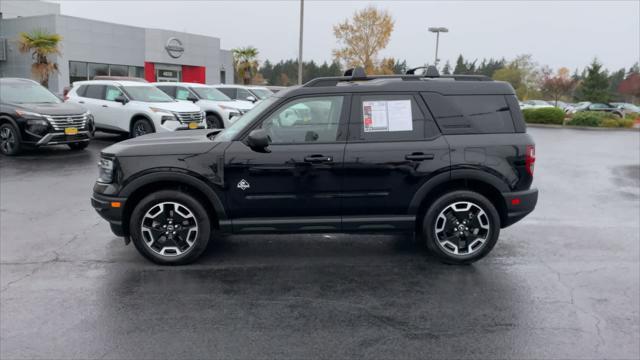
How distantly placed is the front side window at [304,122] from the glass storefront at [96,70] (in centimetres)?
3262

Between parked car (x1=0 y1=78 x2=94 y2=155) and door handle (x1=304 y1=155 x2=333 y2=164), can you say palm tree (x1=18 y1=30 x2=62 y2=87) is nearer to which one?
A: parked car (x1=0 y1=78 x2=94 y2=155)

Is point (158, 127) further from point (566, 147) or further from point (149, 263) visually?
point (566, 147)

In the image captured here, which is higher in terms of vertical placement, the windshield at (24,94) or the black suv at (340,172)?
the windshield at (24,94)

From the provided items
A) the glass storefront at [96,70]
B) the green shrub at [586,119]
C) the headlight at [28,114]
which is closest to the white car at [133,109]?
the headlight at [28,114]

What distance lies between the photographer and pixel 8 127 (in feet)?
40.3

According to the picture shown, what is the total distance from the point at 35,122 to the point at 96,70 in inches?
1016

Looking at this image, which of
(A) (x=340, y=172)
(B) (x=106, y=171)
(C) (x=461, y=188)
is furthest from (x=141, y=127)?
(C) (x=461, y=188)

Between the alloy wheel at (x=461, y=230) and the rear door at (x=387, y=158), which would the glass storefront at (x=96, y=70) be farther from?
the alloy wheel at (x=461, y=230)

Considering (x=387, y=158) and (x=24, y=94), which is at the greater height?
(x=24, y=94)

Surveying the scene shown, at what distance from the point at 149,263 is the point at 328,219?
6.34ft

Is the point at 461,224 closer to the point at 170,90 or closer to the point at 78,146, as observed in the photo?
the point at 78,146

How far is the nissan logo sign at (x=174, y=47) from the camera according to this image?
1582 inches

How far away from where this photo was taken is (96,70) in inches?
1395

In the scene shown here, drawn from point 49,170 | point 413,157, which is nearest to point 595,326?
point 413,157
